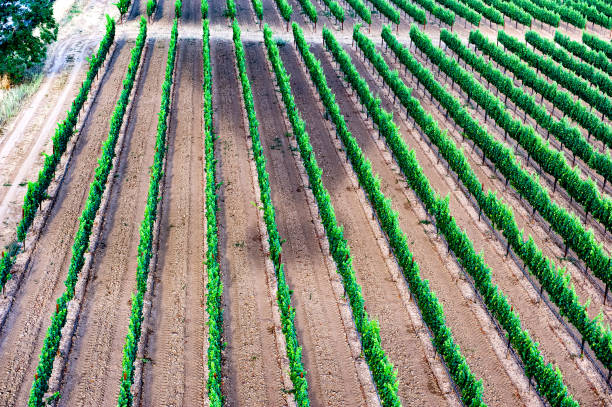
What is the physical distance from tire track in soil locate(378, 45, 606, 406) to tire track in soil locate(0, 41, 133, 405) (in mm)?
23290

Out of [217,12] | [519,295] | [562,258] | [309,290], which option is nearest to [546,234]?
[562,258]

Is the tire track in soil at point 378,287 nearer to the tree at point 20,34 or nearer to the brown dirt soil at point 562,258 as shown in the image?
the brown dirt soil at point 562,258

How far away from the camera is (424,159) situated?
4225cm

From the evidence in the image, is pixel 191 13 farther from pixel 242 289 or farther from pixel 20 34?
pixel 242 289

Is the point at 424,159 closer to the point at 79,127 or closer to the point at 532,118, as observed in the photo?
the point at 532,118

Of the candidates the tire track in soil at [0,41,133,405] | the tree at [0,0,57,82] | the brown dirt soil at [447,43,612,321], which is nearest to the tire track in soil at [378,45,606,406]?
the brown dirt soil at [447,43,612,321]

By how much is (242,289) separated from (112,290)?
6.76 m

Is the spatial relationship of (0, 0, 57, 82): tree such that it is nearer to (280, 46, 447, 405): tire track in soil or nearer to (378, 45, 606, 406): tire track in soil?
(280, 46, 447, 405): tire track in soil

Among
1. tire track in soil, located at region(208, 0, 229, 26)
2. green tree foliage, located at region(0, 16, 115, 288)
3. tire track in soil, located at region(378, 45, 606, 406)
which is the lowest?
tire track in soil, located at region(378, 45, 606, 406)

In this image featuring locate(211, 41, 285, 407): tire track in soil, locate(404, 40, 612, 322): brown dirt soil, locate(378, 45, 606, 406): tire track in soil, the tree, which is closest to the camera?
locate(211, 41, 285, 407): tire track in soil

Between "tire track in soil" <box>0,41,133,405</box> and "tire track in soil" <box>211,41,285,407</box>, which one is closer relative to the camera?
"tire track in soil" <box>211,41,285,407</box>

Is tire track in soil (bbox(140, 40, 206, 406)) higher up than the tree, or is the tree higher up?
the tree

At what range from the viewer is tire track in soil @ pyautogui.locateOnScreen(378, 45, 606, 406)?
25.7m

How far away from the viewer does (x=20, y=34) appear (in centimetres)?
5166
